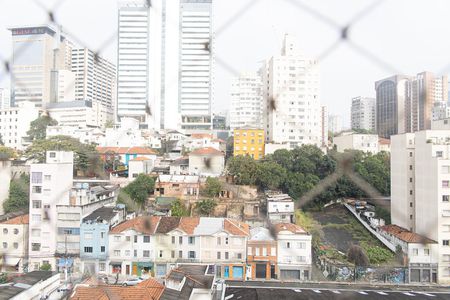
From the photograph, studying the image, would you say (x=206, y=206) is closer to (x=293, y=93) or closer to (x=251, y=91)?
(x=251, y=91)

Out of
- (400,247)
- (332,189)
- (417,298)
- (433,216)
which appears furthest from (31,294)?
(332,189)

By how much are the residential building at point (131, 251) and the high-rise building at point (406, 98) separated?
3897 mm

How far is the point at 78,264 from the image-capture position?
4.39 metres

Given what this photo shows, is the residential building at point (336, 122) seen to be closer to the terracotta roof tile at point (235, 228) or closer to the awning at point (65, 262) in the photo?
the terracotta roof tile at point (235, 228)

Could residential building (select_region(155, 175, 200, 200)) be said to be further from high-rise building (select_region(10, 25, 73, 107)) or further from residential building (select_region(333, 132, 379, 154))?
high-rise building (select_region(10, 25, 73, 107))

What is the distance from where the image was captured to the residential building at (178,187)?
5844 mm

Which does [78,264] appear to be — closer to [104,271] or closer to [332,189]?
[104,271]

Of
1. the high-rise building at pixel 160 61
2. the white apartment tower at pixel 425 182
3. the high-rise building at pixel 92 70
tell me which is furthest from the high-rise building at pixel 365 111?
the white apartment tower at pixel 425 182

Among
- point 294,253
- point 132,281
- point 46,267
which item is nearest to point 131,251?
point 132,281

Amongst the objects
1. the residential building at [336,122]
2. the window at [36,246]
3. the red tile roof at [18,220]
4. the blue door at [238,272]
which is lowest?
the blue door at [238,272]

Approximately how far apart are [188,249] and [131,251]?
0.65 m

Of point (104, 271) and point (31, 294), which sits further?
point (104, 271)

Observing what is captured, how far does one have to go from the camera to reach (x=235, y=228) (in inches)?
179

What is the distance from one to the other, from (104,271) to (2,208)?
199cm
